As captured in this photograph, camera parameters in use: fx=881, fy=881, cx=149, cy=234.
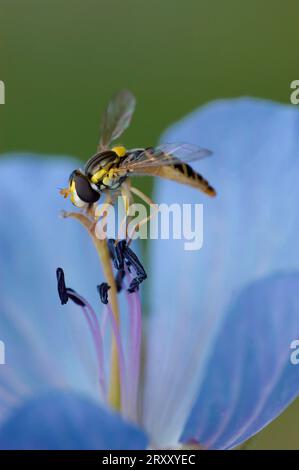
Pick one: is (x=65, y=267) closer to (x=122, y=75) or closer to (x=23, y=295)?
(x=23, y=295)

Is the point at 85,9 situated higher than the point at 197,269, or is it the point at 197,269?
the point at 85,9

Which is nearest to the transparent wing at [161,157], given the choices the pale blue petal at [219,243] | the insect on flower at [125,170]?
the insect on flower at [125,170]

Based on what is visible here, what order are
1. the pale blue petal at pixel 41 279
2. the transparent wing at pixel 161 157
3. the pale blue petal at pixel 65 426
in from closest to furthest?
the pale blue petal at pixel 65 426 → the transparent wing at pixel 161 157 → the pale blue petal at pixel 41 279

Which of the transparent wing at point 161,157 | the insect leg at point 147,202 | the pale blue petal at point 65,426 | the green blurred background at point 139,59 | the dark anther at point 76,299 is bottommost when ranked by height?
the pale blue petal at point 65,426

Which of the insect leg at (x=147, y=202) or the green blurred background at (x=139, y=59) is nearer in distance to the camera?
the insect leg at (x=147, y=202)

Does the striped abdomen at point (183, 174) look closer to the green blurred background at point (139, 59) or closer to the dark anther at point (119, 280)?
the dark anther at point (119, 280)

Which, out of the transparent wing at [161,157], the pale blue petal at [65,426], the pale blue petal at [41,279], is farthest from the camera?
the pale blue petal at [41,279]

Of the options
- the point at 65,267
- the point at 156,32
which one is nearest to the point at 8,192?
the point at 65,267

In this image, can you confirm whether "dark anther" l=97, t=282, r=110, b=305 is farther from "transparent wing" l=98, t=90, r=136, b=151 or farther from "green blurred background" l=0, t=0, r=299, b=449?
"green blurred background" l=0, t=0, r=299, b=449
